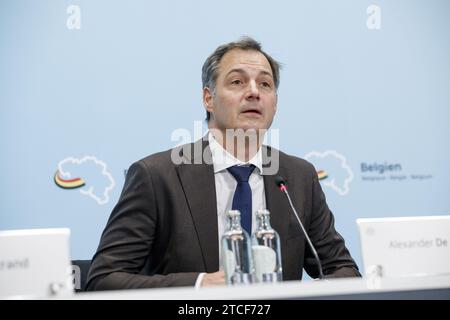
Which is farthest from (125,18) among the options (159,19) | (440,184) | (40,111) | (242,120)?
(440,184)

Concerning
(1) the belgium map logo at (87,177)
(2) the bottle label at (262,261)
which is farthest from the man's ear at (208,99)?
(2) the bottle label at (262,261)

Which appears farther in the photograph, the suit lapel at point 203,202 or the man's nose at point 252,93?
the man's nose at point 252,93

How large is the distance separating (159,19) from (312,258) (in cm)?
158

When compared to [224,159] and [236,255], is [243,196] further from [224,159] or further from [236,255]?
[236,255]

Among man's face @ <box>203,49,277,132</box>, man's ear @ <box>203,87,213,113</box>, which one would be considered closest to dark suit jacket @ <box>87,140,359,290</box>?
man's face @ <box>203,49,277,132</box>

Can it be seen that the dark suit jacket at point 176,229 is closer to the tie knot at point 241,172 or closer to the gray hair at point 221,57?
the tie knot at point 241,172

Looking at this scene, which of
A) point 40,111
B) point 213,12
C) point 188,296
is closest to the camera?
point 188,296

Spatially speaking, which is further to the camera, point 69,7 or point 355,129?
point 355,129

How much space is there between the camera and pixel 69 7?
2.81 m

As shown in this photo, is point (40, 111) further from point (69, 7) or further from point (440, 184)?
point (440, 184)

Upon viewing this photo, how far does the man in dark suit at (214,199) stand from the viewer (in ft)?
6.08

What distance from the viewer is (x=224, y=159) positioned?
2.08 meters

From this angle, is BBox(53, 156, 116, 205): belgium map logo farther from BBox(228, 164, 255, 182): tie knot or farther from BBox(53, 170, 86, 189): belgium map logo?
BBox(228, 164, 255, 182): tie knot

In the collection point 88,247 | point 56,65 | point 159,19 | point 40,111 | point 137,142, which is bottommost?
point 88,247
